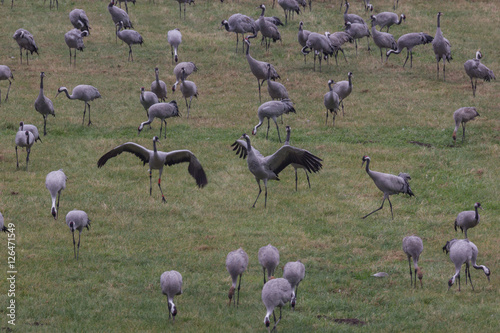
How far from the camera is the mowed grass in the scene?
34.7 ft

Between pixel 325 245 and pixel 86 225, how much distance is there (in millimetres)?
4465

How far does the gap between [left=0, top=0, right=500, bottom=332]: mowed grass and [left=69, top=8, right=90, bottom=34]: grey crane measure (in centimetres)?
71

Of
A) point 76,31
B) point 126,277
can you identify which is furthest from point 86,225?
point 76,31

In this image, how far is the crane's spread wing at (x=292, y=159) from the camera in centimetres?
1411

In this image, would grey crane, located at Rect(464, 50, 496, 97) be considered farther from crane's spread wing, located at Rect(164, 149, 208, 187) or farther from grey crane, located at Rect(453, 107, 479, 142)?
crane's spread wing, located at Rect(164, 149, 208, 187)

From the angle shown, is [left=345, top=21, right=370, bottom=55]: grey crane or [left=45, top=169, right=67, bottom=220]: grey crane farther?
[left=345, top=21, right=370, bottom=55]: grey crane

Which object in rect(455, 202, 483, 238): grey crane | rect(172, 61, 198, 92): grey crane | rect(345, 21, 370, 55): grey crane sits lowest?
rect(455, 202, 483, 238): grey crane

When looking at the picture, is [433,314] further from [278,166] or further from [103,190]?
[103,190]

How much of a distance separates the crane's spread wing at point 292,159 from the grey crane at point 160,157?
4.98 feet

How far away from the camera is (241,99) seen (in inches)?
888

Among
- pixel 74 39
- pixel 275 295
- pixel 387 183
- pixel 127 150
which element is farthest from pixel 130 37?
pixel 275 295

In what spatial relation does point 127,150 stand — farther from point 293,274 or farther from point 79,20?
point 79,20

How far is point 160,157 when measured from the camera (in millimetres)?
15461

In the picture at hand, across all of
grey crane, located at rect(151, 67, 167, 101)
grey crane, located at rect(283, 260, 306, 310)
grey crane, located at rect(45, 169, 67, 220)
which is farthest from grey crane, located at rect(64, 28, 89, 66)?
grey crane, located at rect(283, 260, 306, 310)
